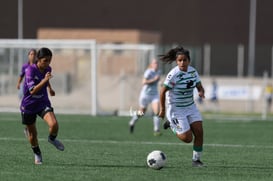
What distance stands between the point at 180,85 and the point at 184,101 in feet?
1.00

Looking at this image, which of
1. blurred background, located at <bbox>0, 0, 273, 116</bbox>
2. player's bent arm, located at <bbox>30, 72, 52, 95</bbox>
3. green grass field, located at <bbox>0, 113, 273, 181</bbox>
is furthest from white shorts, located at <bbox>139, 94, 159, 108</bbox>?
blurred background, located at <bbox>0, 0, 273, 116</bbox>

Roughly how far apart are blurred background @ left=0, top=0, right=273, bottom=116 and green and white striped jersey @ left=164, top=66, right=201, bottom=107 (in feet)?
77.0

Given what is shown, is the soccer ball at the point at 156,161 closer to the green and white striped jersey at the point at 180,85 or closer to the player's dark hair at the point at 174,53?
the green and white striped jersey at the point at 180,85

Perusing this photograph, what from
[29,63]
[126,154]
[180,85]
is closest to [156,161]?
[180,85]

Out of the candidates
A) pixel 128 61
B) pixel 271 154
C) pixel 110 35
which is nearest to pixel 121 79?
pixel 128 61

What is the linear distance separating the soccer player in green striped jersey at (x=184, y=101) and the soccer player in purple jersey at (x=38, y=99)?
6.29 ft

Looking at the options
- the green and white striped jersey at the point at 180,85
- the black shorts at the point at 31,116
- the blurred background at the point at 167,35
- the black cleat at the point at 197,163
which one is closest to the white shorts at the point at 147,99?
the green and white striped jersey at the point at 180,85

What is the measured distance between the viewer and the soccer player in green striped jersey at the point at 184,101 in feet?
Result: 46.4

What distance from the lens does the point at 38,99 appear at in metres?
14.1

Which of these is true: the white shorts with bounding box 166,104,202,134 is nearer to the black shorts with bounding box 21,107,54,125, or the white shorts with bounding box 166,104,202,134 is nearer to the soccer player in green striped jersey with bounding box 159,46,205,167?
the soccer player in green striped jersey with bounding box 159,46,205,167

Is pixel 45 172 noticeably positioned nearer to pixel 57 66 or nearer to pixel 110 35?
pixel 57 66

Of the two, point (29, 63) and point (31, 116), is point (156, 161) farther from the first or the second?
point (29, 63)

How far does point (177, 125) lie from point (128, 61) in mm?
27094

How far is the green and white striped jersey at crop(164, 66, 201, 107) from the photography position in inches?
555
